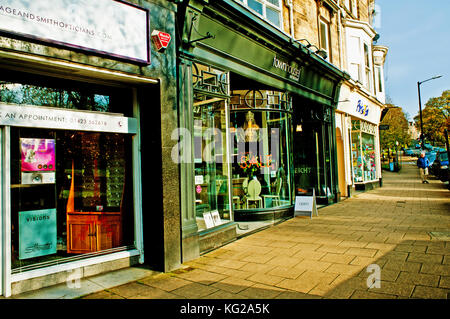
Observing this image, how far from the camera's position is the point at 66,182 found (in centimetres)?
441

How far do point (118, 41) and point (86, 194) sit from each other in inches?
93.9

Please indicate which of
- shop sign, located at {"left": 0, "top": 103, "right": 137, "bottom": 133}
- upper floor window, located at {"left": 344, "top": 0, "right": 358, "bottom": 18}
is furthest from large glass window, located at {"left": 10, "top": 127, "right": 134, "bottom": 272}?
upper floor window, located at {"left": 344, "top": 0, "right": 358, "bottom": 18}

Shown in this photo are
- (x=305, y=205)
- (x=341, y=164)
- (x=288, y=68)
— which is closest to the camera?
(x=305, y=205)

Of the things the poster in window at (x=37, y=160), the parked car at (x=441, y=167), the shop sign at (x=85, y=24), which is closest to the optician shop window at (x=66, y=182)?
the poster in window at (x=37, y=160)

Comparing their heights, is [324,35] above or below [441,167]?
above

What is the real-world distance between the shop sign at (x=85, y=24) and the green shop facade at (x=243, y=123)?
0.84 metres

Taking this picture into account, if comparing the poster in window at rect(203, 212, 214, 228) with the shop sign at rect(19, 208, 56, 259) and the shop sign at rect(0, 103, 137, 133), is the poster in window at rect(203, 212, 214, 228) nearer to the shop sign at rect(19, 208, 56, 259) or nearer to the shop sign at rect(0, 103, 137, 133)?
the shop sign at rect(0, 103, 137, 133)

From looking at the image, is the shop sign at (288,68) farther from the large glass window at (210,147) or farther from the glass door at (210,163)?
the glass door at (210,163)

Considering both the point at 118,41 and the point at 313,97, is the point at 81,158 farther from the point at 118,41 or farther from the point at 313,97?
the point at 313,97

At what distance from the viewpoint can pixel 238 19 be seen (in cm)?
632

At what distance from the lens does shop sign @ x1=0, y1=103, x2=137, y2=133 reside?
3594 millimetres

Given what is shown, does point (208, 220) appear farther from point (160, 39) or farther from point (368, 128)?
point (368, 128)

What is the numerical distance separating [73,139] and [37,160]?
595 millimetres

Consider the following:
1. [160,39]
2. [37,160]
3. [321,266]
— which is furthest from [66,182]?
[321,266]
